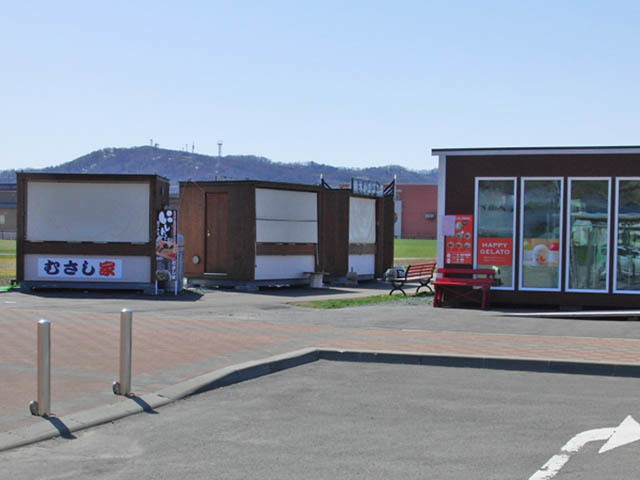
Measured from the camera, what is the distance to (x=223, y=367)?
33.4ft

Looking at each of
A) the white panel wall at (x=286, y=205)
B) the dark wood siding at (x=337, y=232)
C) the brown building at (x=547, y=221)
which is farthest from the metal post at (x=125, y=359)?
the dark wood siding at (x=337, y=232)

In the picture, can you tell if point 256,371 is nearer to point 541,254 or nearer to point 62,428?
point 62,428

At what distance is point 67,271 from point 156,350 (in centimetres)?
1232

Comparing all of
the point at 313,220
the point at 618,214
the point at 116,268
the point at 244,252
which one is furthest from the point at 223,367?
the point at 313,220

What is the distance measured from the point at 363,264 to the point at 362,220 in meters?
1.56

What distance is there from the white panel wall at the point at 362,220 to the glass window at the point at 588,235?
1214cm

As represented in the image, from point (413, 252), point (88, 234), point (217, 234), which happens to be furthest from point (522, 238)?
point (413, 252)

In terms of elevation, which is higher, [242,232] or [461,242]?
[242,232]

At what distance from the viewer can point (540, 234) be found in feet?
61.7

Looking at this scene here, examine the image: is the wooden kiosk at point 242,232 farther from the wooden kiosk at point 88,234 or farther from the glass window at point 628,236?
the glass window at point 628,236

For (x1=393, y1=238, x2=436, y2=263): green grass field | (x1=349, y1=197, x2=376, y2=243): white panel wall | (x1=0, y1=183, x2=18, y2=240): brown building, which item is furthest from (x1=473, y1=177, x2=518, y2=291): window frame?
(x1=0, y1=183, x2=18, y2=240): brown building

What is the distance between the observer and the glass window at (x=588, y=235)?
18.4 metres

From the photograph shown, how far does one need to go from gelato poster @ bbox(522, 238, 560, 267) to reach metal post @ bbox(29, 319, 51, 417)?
13157mm

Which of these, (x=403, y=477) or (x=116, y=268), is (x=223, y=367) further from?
(x=116, y=268)
